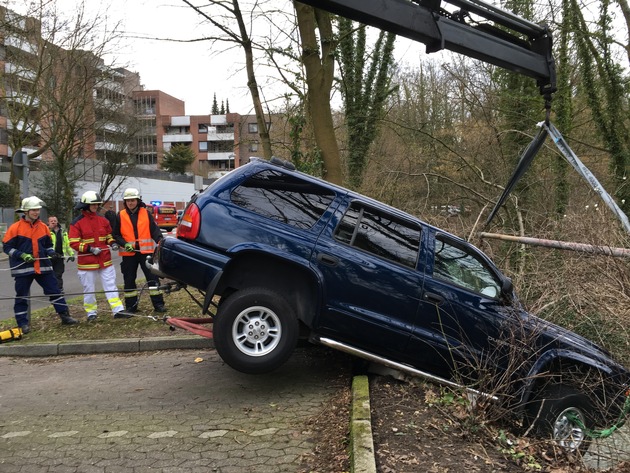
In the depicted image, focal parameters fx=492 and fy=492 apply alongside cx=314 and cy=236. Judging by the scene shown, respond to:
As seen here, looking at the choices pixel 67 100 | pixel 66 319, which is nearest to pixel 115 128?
pixel 67 100

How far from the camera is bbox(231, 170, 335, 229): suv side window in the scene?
4488mm

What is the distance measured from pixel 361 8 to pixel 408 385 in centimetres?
329

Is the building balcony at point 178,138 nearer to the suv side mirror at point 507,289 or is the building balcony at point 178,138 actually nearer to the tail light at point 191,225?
the tail light at point 191,225

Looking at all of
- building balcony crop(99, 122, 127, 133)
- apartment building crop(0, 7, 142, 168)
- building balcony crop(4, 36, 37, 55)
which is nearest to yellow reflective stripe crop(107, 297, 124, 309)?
apartment building crop(0, 7, 142, 168)

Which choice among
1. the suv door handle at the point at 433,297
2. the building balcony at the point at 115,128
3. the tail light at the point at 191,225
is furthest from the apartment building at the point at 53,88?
the suv door handle at the point at 433,297

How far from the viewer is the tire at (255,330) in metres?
4.21

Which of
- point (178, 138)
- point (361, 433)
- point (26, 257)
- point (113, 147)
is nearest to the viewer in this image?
point (361, 433)

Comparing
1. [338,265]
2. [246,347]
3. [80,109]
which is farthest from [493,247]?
[80,109]

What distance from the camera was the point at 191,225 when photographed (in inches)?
173

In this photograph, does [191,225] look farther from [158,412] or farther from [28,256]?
[28,256]

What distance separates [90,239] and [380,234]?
4664 mm

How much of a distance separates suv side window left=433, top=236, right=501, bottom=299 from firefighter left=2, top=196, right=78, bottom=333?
17.2 ft

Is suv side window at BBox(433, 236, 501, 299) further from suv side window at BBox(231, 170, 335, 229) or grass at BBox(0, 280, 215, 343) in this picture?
grass at BBox(0, 280, 215, 343)

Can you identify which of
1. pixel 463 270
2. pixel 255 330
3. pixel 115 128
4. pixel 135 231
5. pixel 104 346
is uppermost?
pixel 115 128
